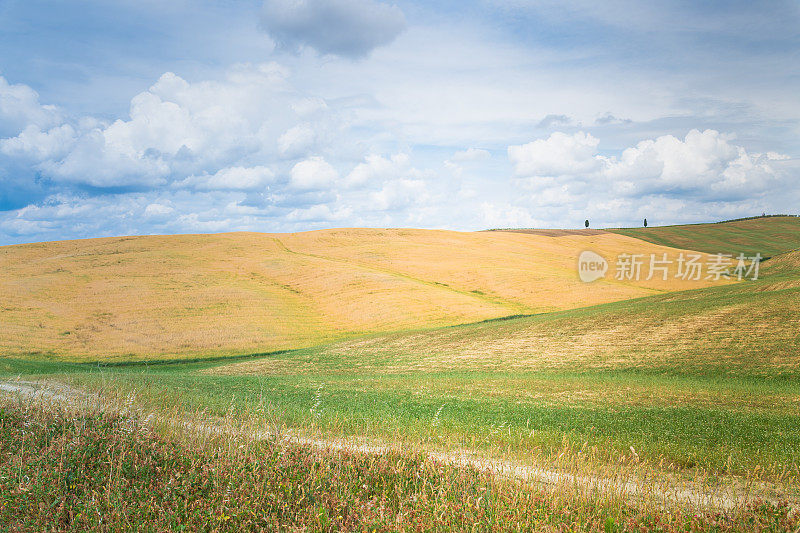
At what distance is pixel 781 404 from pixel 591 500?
12.6 meters

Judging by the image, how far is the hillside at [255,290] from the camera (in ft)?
146

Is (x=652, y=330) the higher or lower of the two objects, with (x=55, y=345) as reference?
higher

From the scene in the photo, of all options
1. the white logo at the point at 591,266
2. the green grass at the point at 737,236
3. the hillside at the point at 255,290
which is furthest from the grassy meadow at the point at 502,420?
the green grass at the point at 737,236

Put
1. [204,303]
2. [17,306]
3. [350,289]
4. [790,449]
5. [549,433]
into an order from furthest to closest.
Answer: [350,289] → [204,303] → [17,306] → [549,433] → [790,449]

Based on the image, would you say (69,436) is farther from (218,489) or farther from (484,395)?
(484,395)

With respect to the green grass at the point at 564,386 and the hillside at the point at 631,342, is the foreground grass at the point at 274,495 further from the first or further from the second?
the hillside at the point at 631,342

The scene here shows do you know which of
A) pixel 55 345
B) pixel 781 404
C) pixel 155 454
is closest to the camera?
pixel 155 454

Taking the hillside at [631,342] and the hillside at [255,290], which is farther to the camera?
the hillside at [255,290]

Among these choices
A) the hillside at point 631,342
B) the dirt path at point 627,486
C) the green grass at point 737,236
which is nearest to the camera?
the dirt path at point 627,486

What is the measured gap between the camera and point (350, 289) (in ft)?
190

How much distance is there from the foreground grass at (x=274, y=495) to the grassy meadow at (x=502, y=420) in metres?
0.04

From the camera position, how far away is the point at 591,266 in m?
73.4

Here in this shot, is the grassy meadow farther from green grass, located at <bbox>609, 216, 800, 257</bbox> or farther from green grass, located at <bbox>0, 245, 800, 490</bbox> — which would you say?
green grass, located at <bbox>609, 216, 800, 257</bbox>

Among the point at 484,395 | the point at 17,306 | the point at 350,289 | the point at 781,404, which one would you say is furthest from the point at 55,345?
the point at 781,404
